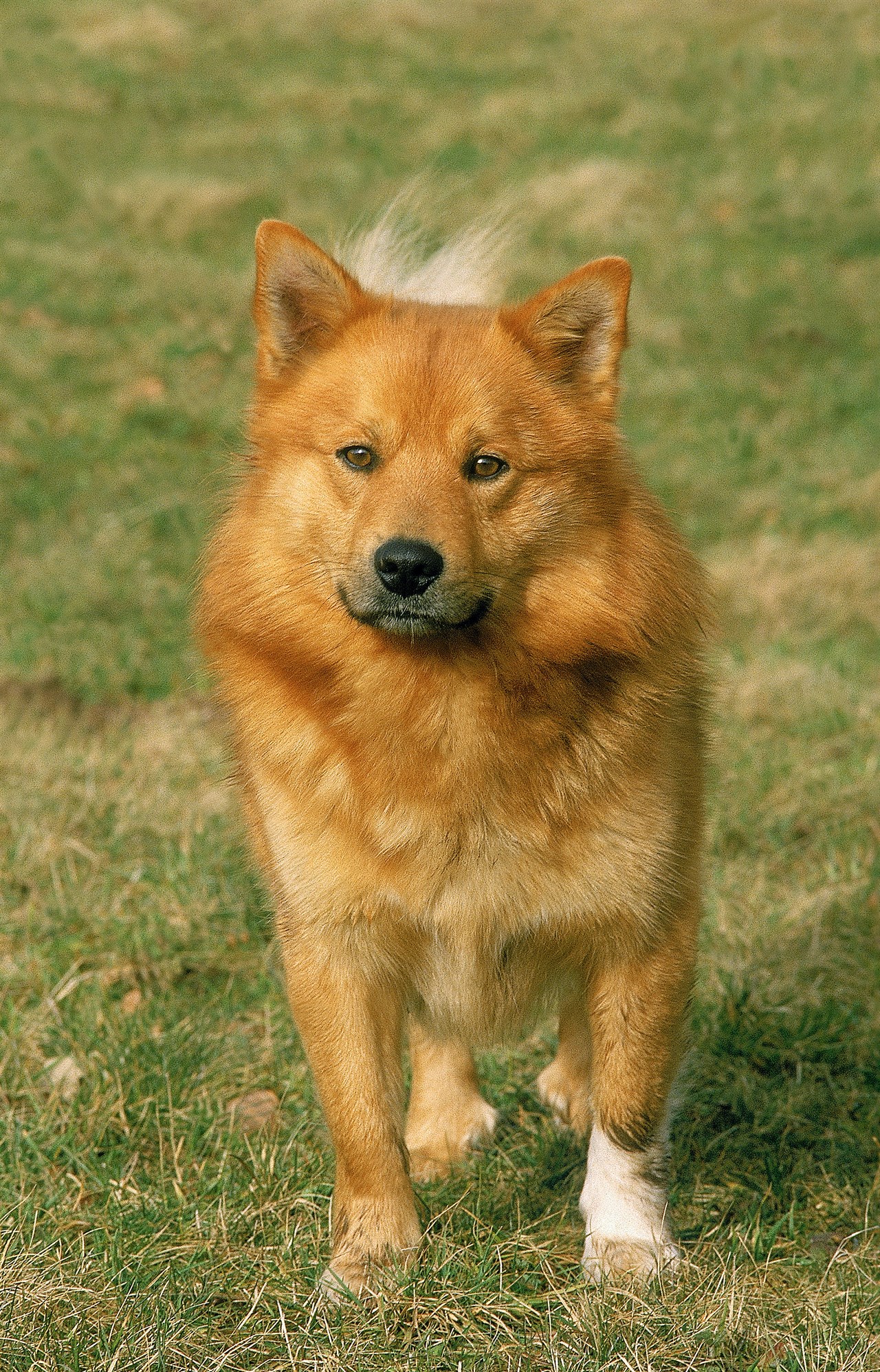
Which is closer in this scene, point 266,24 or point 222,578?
point 222,578

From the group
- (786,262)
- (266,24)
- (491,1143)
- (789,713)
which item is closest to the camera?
(491,1143)

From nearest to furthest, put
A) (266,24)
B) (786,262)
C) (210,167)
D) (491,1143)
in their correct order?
(491,1143) → (786,262) → (210,167) → (266,24)

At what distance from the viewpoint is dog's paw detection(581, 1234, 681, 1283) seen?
3109 mm

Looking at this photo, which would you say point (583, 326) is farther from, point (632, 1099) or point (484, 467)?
point (632, 1099)

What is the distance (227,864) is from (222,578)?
5.40 feet

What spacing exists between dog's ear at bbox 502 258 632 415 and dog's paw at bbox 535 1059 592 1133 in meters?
1.63

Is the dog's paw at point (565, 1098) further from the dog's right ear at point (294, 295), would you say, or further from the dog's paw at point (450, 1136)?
the dog's right ear at point (294, 295)

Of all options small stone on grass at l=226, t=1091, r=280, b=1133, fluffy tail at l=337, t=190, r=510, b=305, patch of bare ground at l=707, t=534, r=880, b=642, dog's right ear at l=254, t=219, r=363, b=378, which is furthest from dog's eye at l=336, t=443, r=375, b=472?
patch of bare ground at l=707, t=534, r=880, b=642

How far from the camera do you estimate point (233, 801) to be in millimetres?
4984

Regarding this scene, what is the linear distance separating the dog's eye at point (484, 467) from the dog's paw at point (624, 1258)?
159cm

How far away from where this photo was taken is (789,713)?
5863mm

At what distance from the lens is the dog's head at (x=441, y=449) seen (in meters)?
2.88

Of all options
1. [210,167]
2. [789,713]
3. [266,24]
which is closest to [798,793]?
[789,713]

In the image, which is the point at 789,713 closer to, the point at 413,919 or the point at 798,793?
the point at 798,793
